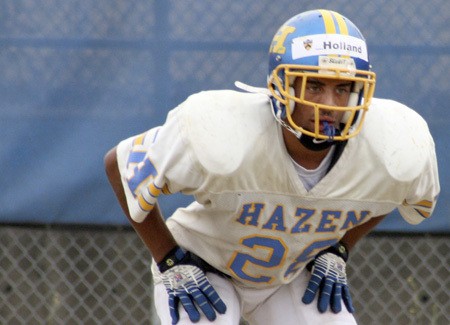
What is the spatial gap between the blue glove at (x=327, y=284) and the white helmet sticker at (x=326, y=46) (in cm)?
73

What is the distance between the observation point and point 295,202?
3566 mm

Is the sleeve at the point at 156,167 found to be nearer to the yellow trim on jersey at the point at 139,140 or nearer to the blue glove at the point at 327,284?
the yellow trim on jersey at the point at 139,140

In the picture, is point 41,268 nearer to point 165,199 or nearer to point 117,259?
point 117,259

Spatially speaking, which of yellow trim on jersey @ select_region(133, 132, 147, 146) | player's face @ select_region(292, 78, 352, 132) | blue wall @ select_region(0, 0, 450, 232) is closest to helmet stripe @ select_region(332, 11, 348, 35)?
player's face @ select_region(292, 78, 352, 132)

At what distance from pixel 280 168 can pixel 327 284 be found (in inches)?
20.8

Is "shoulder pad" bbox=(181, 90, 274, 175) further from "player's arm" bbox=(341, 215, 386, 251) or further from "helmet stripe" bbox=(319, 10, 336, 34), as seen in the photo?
"player's arm" bbox=(341, 215, 386, 251)

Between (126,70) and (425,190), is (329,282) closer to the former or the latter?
(425,190)

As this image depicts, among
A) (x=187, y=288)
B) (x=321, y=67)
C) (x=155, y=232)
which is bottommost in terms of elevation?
(x=187, y=288)

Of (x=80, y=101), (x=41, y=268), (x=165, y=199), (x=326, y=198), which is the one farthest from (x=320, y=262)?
(x=41, y=268)

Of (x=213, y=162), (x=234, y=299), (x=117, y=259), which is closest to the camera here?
(x=213, y=162)

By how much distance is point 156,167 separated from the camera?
352 centimetres

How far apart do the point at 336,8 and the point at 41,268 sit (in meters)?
1.78

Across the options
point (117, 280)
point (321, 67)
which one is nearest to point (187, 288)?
point (321, 67)

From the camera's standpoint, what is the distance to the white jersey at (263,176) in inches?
136
